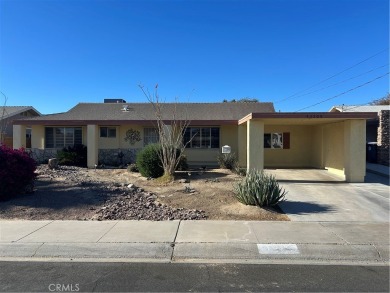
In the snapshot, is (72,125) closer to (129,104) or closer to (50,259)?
(129,104)

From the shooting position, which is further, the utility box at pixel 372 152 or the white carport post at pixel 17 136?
the utility box at pixel 372 152

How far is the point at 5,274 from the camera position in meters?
5.25

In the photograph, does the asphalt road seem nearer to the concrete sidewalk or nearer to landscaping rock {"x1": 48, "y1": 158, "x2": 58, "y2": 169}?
the concrete sidewalk

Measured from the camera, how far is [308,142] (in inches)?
866

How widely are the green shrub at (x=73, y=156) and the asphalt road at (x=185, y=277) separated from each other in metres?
16.4

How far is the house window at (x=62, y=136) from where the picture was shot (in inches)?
936

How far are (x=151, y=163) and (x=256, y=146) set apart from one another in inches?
180

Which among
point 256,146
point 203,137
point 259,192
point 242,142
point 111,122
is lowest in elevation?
point 259,192

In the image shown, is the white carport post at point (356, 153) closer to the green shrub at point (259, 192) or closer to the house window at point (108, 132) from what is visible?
the green shrub at point (259, 192)

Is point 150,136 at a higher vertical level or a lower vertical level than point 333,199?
higher

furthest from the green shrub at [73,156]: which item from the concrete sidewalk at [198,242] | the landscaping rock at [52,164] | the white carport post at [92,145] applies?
the concrete sidewalk at [198,242]

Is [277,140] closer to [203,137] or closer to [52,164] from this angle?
[203,137]

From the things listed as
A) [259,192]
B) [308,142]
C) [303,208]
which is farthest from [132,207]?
[308,142]

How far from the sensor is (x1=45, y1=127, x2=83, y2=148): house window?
2377cm
